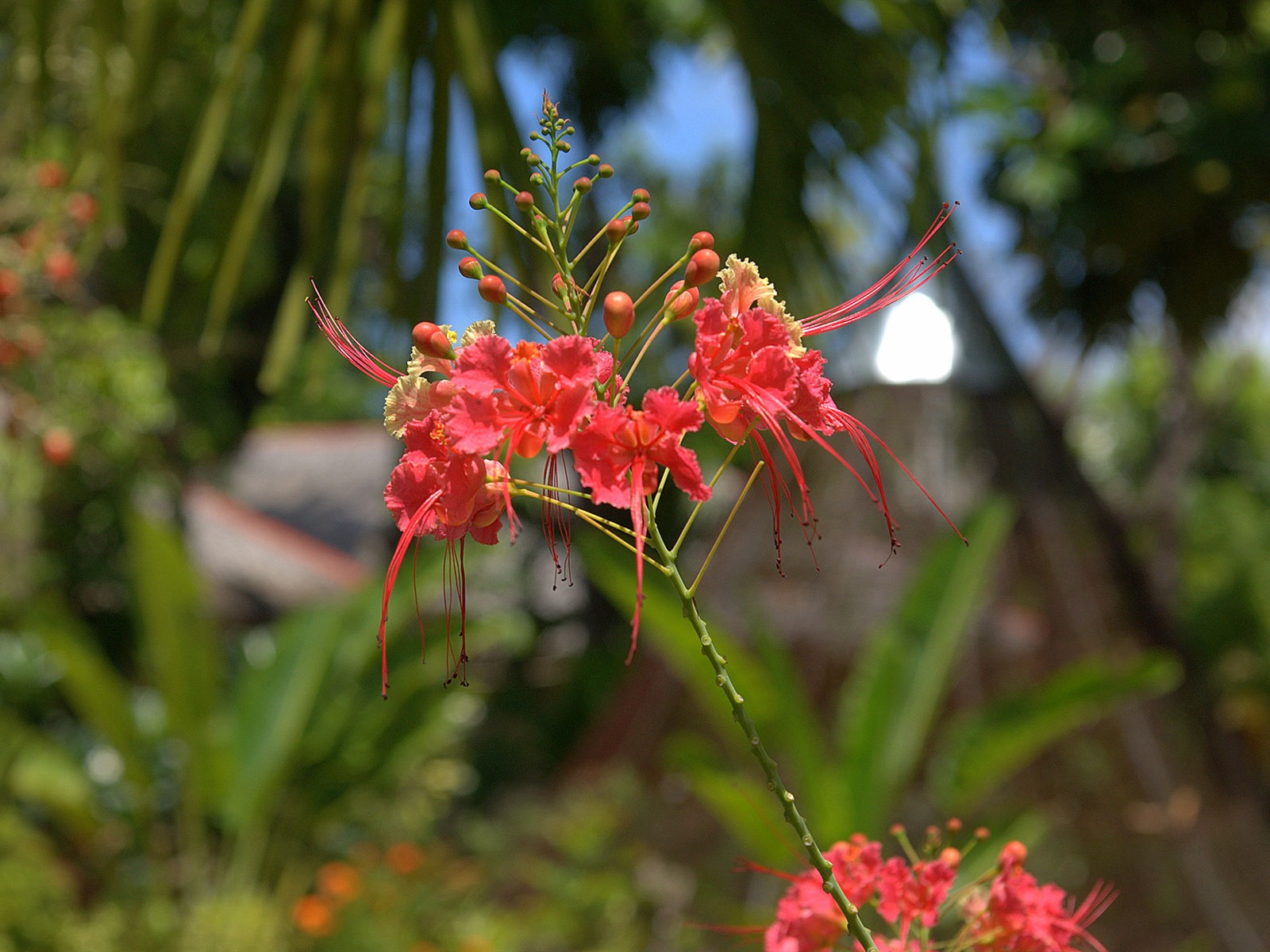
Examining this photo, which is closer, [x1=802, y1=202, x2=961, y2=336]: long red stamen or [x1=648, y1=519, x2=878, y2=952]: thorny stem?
[x1=648, y1=519, x2=878, y2=952]: thorny stem

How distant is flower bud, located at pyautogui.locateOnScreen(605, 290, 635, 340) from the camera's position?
0.59 metres

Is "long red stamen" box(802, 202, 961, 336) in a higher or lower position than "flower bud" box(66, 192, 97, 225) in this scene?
lower

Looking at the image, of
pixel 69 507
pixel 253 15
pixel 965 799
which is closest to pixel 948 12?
pixel 253 15

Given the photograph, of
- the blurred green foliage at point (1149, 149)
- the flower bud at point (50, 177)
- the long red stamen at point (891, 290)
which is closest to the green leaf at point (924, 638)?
the flower bud at point (50, 177)

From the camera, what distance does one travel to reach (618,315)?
23.4 inches

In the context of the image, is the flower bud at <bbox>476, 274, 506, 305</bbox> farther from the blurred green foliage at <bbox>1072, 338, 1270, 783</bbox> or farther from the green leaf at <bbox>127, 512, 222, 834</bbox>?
the blurred green foliage at <bbox>1072, 338, 1270, 783</bbox>

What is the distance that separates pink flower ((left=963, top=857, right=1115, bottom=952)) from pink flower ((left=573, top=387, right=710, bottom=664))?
0.34 m

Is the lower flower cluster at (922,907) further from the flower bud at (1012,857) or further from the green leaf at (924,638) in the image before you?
the green leaf at (924,638)

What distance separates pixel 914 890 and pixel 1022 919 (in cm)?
7

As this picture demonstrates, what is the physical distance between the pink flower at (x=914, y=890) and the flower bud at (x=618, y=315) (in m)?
0.39

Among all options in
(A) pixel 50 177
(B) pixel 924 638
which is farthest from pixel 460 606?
(B) pixel 924 638

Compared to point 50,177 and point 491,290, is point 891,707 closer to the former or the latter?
point 50,177

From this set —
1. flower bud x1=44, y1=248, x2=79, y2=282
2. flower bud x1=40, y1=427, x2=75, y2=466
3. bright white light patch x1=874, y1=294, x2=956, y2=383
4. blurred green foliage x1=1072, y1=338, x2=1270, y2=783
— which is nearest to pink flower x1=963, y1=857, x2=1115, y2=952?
flower bud x1=40, y1=427, x2=75, y2=466

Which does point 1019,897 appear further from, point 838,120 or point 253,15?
point 838,120
